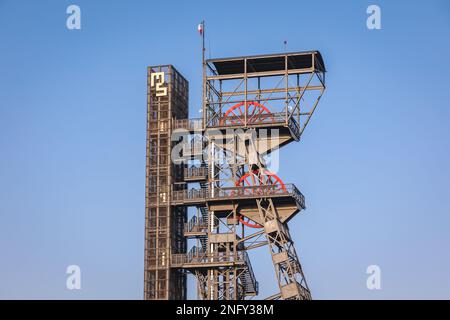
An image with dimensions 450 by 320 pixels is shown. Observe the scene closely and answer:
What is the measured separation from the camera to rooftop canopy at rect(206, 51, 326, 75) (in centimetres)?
12950

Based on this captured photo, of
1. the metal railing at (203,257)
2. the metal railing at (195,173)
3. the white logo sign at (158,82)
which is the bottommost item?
the metal railing at (203,257)

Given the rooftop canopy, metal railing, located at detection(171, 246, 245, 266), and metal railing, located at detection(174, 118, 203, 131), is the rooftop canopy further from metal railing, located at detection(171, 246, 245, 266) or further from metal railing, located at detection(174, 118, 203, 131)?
metal railing, located at detection(171, 246, 245, 266)

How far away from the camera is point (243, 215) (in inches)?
5079

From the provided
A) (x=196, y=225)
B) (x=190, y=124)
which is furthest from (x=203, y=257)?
(x=190, y=124)

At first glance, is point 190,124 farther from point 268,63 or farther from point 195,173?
point 268,63

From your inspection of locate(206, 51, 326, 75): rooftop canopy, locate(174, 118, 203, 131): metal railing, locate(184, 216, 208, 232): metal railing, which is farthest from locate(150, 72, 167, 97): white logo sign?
locate(184, 216, 208, 232): metal railing

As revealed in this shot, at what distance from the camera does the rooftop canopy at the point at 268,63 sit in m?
130

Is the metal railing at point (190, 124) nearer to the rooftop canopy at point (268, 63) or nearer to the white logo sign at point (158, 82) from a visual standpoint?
the white logo sign at point (158, 82)

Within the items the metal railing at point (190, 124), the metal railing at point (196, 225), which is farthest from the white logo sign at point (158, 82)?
the metal railing at point (196, 225)
